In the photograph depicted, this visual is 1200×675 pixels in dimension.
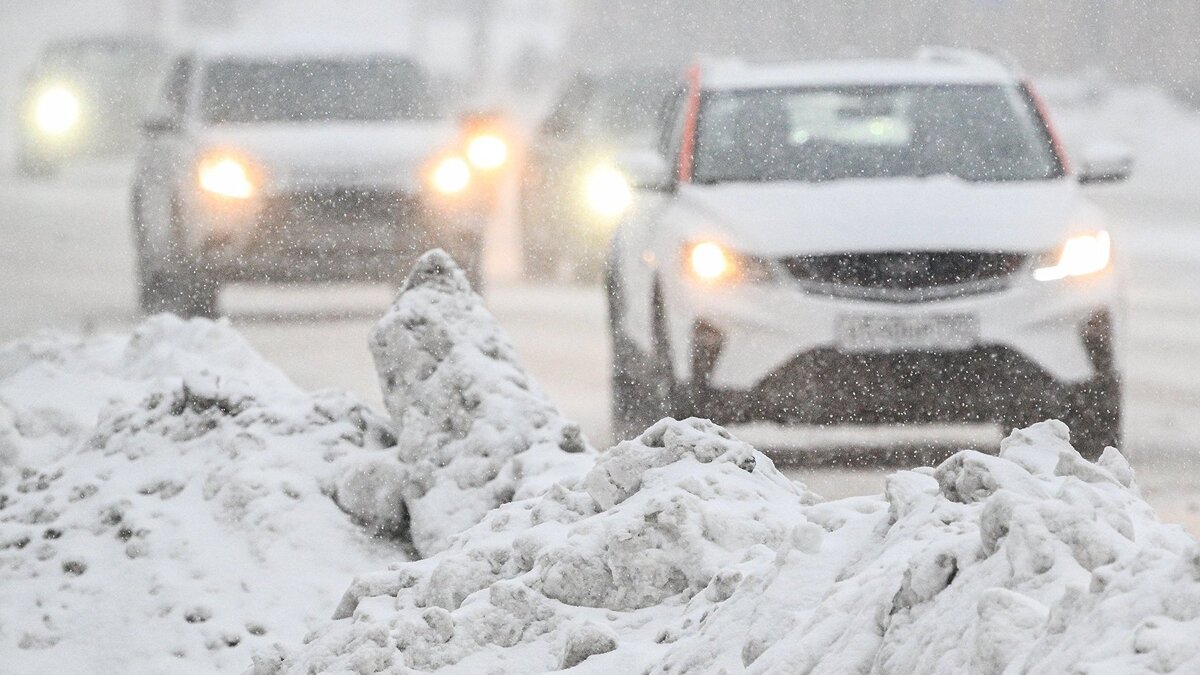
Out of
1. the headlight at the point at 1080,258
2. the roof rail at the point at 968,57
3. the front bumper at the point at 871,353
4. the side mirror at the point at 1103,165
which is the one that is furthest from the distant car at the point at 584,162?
the front bumper at the point at 871,353

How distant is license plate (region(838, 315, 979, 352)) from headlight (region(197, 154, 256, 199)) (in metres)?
5.41

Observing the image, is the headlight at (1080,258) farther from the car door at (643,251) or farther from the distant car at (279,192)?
the distant car at (279,192)

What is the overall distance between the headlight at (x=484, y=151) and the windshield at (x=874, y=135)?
3.72m

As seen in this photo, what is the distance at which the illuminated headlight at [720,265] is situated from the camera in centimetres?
850

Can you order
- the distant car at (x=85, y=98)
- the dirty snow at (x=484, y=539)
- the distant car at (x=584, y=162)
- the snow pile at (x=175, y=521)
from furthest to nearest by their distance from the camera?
the distant car at (x=85, y=98) < the distant car at (x=584, y=162) < the snow pile at (x=175, y=521) < the dirty snow at (x=484, y=539)

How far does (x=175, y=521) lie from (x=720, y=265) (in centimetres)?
343

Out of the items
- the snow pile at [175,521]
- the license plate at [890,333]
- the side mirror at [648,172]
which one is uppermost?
the snow pile at [175,521]

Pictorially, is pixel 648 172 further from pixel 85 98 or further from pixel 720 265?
pixel 85 98

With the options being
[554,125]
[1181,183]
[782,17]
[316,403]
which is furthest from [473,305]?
[782,17]

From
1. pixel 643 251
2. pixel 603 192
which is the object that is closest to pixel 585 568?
pixel 643 251

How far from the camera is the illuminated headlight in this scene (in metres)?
8.50

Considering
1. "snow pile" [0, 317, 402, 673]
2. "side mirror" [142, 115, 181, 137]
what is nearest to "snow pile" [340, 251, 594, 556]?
"snow pile" [0, 317, 402, 673]

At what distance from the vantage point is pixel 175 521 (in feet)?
18.3

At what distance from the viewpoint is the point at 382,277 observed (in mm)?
13133
